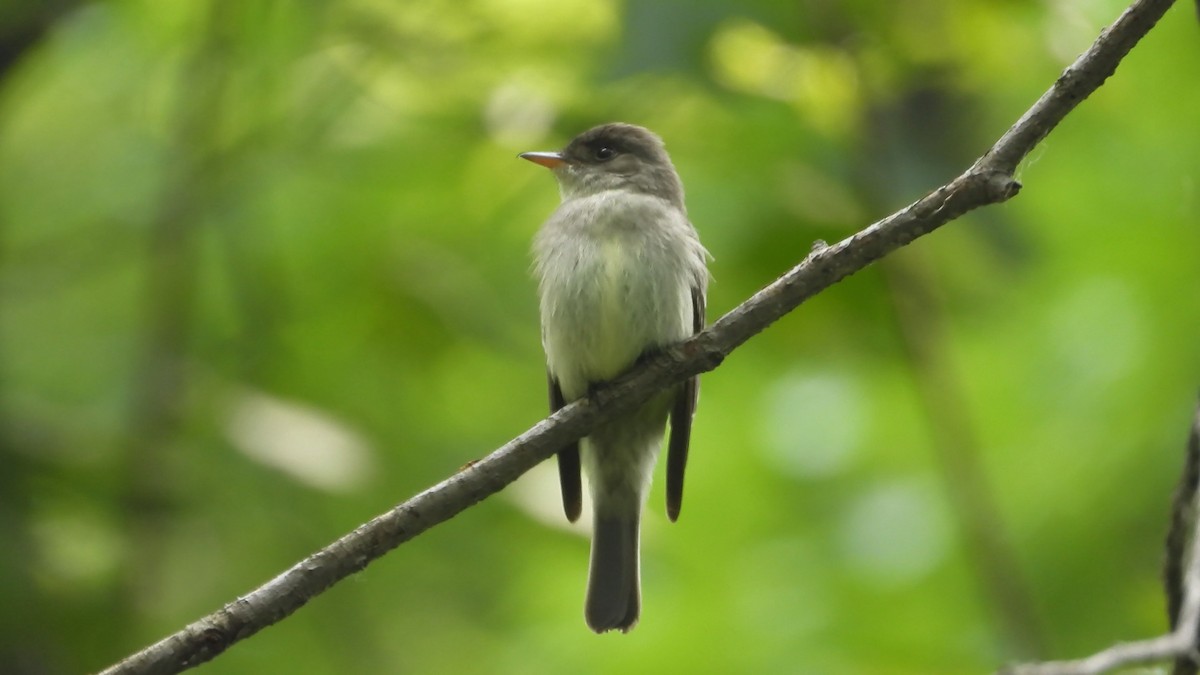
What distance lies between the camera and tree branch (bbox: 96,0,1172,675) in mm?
2824

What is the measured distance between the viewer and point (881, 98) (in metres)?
4.71

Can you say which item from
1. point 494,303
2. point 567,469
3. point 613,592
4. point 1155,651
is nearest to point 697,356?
point 1155,651

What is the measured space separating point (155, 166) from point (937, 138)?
108 inches

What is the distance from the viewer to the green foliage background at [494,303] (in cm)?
452

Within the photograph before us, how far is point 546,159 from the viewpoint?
205 inches

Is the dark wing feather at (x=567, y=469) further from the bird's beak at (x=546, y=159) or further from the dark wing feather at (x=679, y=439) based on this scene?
the bird's beak at (x=546, y=159)

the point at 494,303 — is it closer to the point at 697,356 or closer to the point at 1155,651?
the point at 697,356

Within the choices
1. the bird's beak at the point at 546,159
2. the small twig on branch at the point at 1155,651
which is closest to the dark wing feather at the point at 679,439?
the bird's beak at the point at 546,159

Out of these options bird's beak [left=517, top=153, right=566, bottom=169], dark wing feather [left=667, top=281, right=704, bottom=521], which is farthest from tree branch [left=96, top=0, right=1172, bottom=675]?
bird's beak [left=517, top=153, right=566, bottom=169]

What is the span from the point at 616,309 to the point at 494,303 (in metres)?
0.98

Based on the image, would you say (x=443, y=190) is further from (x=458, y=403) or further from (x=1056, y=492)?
(x=1056, y=492)

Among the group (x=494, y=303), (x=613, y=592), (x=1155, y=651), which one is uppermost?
(x=494, y=303)

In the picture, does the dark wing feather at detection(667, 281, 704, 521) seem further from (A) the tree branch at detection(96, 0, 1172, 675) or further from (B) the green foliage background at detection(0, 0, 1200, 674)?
(A) the tree branch at detection(96, 0, 1172, 675)

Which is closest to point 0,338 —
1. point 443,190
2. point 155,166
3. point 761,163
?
point 155,166
